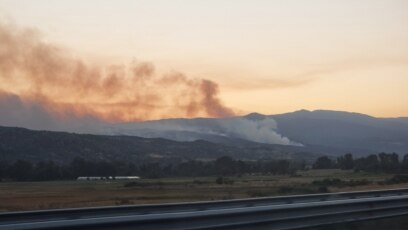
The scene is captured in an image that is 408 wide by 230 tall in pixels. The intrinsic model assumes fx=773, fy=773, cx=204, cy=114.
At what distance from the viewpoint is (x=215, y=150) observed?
416ft

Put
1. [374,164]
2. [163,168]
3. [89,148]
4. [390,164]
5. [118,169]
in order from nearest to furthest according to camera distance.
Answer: [118,169] → [163,168] → [390,164] → [374,164] → [89,148]

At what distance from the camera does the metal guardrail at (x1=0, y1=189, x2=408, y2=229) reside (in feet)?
37.5

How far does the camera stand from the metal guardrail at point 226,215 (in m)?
11.4

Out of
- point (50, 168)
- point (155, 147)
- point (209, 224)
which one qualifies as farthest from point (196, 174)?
point (209, 224)

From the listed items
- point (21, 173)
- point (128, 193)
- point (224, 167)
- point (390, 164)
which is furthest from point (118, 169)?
point (390, 164)

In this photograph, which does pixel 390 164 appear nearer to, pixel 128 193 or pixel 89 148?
pixel 89 148

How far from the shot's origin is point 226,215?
42.8ft

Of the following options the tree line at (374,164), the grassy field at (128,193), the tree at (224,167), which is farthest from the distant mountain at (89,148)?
the grassy field at (128,193)

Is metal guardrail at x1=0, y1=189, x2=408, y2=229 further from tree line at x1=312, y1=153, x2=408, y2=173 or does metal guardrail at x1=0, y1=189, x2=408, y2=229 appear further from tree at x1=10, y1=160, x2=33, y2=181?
tree line at x1=312, y1=153, x2=408, y2=173

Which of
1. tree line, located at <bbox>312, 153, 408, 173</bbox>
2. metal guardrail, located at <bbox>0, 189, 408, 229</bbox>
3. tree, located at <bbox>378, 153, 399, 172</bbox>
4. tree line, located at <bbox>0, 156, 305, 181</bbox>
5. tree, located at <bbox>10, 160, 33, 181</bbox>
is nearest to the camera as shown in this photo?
metal guardrail, located at <bbox>0, 189, 408, 229</bbox>

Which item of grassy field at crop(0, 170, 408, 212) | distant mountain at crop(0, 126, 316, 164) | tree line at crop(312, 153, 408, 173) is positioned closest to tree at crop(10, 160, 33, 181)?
grassy field at crop(0, 170, 408, 212)

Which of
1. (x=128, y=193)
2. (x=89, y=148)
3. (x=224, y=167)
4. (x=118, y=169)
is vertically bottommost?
(x=128, y=193)

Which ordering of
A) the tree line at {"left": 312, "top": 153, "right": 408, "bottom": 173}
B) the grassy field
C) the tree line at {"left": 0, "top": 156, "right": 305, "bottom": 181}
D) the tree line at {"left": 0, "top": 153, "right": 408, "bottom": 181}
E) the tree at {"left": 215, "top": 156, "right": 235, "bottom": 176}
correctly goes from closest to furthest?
1. the grassy field
2. the tree line at {"left": 0, "top": 156, "right": 305, "bottom": 181}
3. the tree line at {"left": 0, "top": 153, "right": 408, "bottom": 181}
4. the tree line at {"left": 312, "top": 153, "right": 408, "bottom": 173}
5. the tree at {"left": 215, "top": 156, "right": 235, "bottom": 176}

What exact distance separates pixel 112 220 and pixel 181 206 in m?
7.93
